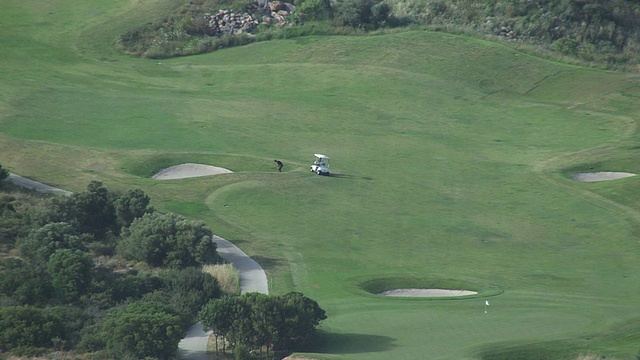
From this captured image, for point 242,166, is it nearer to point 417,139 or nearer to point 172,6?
point 417,139

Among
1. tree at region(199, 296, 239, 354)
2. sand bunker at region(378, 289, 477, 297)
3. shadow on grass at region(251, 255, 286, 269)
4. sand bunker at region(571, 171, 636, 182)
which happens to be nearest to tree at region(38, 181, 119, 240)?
shadow on grass at region(251, 255, 286, 269)

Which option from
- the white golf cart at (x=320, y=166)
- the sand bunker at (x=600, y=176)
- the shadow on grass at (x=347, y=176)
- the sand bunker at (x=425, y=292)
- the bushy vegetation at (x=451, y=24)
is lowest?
the sand bunker at (x=600, y=176)

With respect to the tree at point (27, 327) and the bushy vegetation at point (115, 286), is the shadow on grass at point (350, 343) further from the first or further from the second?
the tree at point (27, 327)

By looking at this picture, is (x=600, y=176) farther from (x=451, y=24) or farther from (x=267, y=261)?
(x=451, y=24)

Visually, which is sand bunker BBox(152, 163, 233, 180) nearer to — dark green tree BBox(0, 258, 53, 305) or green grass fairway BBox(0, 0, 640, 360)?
green grass fairway BBox(0, 0, 640, 360)

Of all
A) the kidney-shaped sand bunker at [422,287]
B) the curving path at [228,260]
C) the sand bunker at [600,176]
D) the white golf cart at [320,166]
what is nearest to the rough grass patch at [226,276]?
the curving path at [228,260]

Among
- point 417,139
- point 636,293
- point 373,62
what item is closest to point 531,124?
point 417,139
